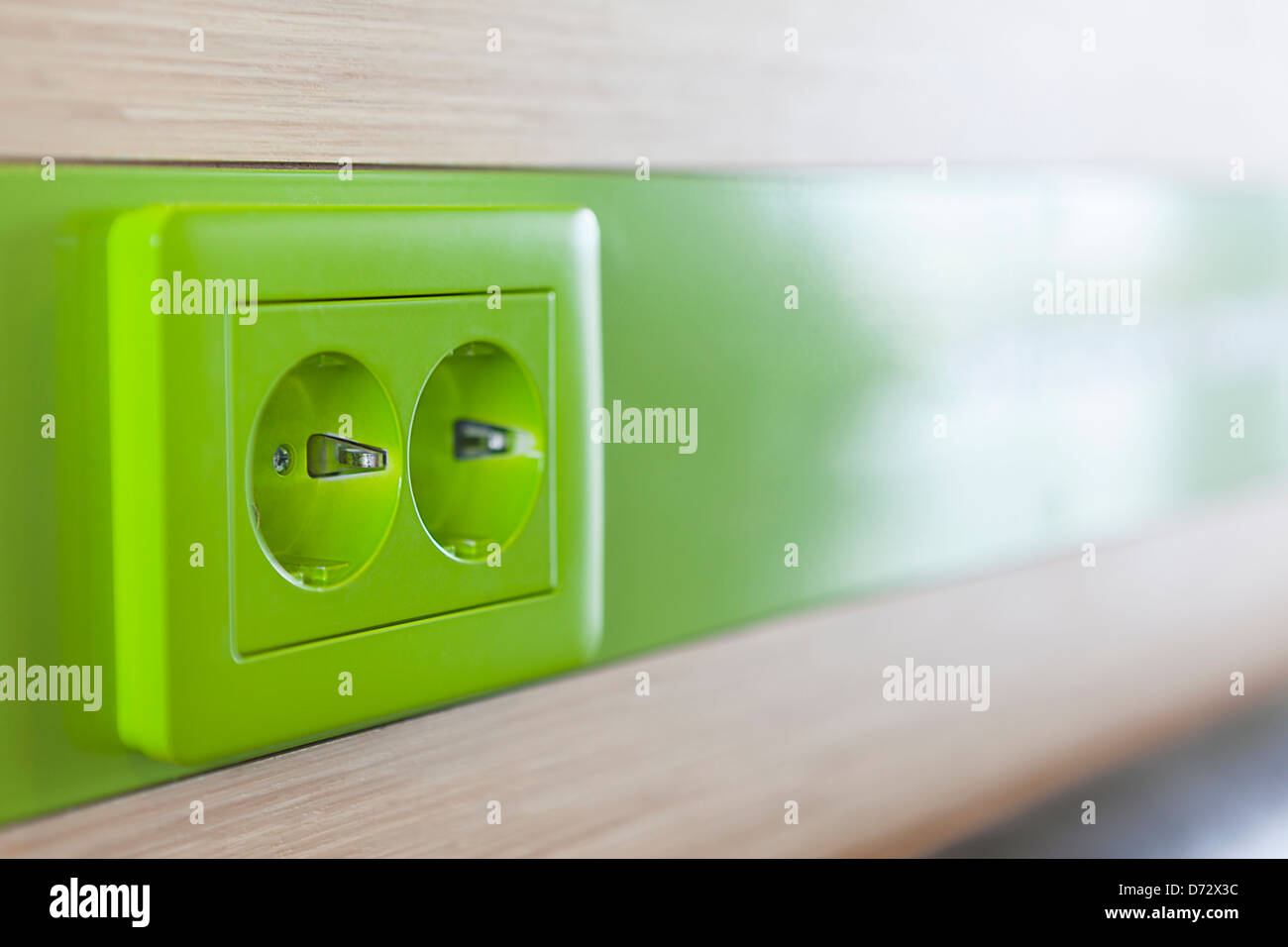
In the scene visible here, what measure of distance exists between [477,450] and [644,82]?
0.14 m

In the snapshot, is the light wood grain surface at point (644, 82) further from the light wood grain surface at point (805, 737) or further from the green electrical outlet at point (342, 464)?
the light wood grain surface at point (805, 737)

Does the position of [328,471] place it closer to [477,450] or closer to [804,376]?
[477,450]

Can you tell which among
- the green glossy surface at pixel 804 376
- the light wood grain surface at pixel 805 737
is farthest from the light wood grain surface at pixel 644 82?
the light wood grain surface at pixel 805 737

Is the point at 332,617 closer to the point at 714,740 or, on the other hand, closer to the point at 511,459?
the point at 511,459

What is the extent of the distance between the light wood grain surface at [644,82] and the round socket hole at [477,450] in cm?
6

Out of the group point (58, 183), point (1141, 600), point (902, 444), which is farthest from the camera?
point (1141, 600)

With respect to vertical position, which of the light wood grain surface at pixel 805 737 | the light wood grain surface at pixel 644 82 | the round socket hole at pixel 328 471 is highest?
the light wood grain surface at pixel 644 82

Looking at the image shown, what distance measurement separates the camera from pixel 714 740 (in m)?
0.46

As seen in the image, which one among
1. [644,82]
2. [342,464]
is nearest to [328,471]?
[342,464]

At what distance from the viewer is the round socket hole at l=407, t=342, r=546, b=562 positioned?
0.36m

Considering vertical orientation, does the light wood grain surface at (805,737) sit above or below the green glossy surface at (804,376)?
below

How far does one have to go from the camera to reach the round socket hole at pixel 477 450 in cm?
36
